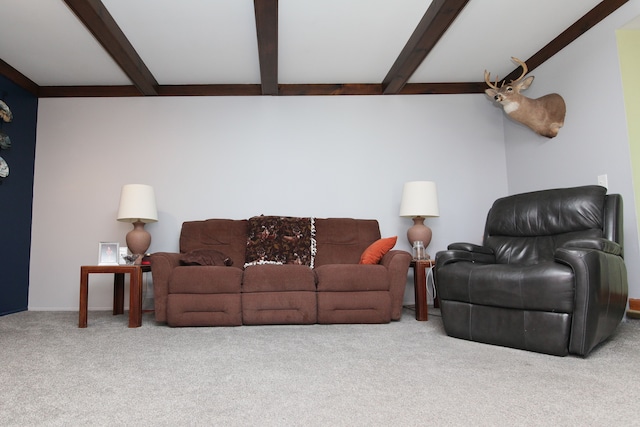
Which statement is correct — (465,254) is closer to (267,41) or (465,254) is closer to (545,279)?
(545,279)

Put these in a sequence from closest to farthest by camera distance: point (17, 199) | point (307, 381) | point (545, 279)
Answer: point (307, 381), point (545, 279), point (17, 199)

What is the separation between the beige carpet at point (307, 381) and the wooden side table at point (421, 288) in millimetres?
605

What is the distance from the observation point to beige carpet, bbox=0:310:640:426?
4.66 ft

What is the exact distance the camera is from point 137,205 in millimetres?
3877

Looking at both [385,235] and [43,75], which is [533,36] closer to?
[385,235]

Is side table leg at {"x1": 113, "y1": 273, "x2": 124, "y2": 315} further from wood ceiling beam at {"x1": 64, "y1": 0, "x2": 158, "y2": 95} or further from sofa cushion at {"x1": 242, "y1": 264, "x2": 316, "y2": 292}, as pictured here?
wood ceiling beam at {"x1": 64, "y1": 0, "x2": 158, "y2": 95}

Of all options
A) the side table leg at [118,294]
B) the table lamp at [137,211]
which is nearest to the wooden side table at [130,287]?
the table lamp at [137,211]

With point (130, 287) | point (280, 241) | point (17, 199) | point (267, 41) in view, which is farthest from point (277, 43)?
point (17, 199)

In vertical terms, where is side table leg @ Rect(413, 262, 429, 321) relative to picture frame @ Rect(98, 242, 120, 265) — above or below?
below

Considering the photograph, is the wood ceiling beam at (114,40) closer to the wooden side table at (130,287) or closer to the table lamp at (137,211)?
the table lamp at (137,211)

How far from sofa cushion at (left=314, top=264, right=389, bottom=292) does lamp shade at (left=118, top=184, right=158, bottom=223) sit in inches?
67.7

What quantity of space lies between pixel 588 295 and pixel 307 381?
4.73 ft

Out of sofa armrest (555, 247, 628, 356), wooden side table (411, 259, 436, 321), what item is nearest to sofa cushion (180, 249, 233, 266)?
wooden side table (411, 259, 436, 321)

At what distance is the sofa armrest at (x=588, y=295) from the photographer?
2.14 m
